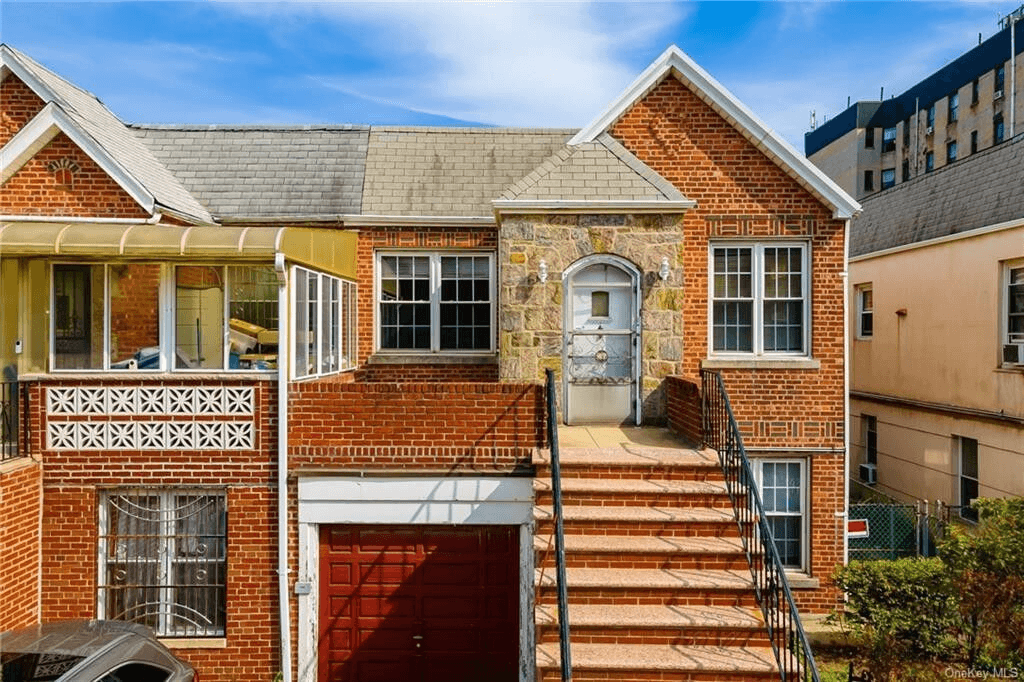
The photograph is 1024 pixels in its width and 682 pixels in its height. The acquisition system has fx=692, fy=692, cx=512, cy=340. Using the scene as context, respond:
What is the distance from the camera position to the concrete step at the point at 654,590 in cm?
707

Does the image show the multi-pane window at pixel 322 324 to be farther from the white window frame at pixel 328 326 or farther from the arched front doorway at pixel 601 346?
the arched front doorway at pixel 601 346

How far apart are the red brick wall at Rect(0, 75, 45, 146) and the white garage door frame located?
7.25m

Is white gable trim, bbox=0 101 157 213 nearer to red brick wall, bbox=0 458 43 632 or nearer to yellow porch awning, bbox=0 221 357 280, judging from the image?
yellow porch awning, bbox=0 221 357 280

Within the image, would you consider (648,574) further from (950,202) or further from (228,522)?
(950,202)

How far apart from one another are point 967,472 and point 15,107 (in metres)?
19.1

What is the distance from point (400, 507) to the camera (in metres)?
8.74

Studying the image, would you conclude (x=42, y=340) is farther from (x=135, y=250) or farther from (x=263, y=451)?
(x=263, y=451)

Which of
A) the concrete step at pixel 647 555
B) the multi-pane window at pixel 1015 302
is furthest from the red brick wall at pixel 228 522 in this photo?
the multi-pane window at pixel 1015 302

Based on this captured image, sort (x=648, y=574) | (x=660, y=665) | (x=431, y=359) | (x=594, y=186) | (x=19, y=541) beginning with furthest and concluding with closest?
(x=431, y=359) → (x=594, y=186) → (x=19, y=541) → (x=648, y=574) → (x=660, y=665)

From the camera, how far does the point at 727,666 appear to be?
6387mm

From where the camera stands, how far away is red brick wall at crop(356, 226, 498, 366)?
12.6 meters

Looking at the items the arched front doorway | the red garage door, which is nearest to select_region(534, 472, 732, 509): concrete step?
the red garage door

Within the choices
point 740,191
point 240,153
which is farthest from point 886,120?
point 240,153

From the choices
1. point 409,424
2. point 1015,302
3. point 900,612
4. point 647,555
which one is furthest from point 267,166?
point 1015,302
